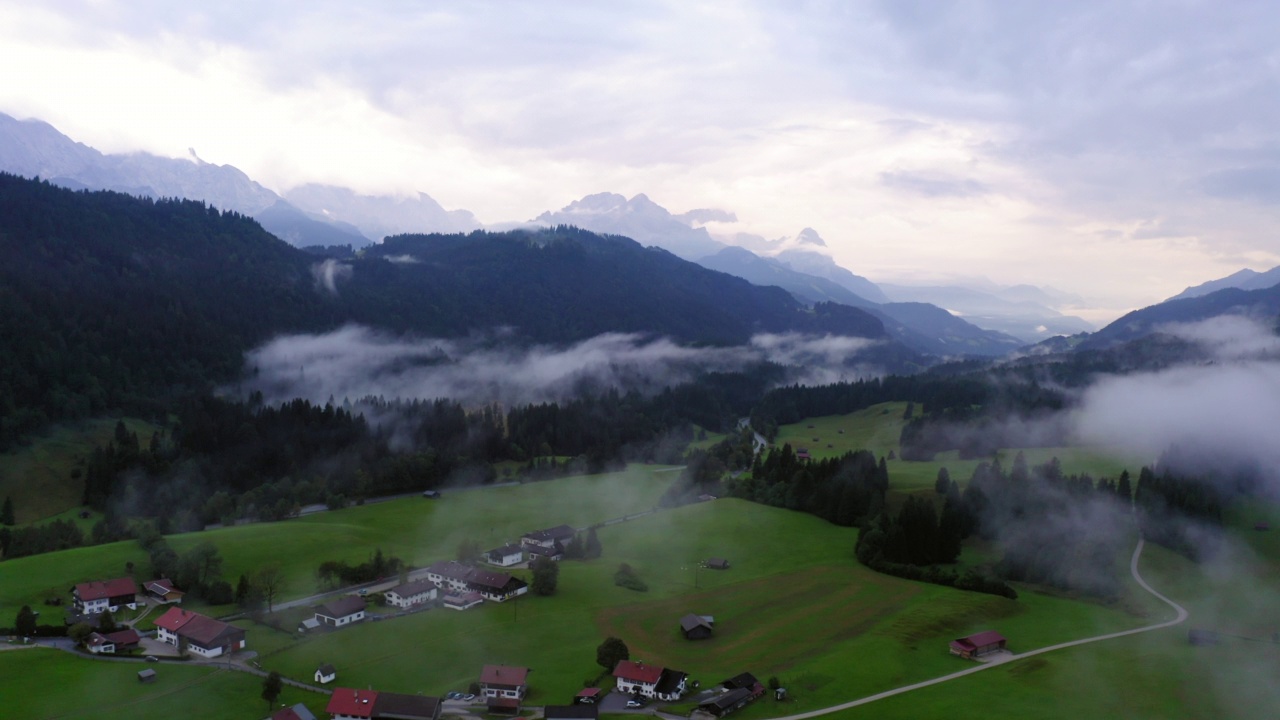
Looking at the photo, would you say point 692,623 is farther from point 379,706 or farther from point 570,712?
point 379,706

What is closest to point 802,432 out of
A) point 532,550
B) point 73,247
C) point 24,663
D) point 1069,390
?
point 1069,390

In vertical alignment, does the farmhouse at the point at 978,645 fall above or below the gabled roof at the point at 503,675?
above

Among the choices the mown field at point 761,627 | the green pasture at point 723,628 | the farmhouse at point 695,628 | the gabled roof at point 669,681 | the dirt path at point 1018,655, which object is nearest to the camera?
the dirt path at point 1018,655

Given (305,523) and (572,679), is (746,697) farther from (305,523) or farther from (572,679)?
(305,523)

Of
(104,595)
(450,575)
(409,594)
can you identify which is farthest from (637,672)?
(104,595)

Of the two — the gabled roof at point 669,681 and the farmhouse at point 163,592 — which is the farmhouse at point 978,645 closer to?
the gabled roof at point 669,681

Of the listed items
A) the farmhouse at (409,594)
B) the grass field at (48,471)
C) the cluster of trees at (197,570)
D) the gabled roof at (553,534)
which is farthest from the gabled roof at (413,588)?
the grass field at (48,471)

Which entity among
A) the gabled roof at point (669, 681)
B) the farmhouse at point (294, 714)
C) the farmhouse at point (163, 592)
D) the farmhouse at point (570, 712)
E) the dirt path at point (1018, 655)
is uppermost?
the dirt path at point (1018, 655)

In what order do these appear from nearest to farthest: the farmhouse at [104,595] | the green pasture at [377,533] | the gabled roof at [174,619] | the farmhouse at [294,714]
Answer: the farmhouse at [294,714] → the gabled roof at [174,619] → the farmhouse at [104,595] → the green pasture at [377,533]
